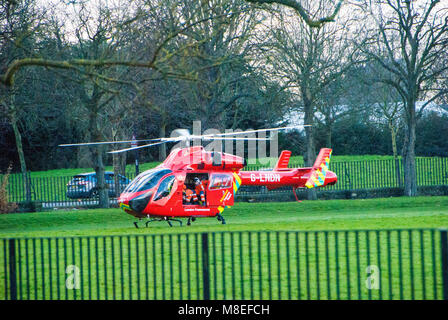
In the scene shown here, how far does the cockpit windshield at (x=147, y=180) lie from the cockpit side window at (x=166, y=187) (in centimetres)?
19

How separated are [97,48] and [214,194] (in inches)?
308

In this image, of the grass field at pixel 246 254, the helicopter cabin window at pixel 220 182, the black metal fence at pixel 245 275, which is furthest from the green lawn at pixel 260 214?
the black metal fence at pixel 245 275

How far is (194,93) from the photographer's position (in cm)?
2645

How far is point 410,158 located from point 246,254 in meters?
19.0

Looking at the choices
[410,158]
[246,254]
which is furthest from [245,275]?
[410,158]

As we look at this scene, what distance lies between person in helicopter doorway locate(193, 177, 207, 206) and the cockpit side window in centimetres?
115

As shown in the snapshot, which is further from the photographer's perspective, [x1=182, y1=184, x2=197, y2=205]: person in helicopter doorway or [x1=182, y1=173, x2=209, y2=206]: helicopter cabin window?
[x1=182, y1=173, x2=209, y2=206]: helicopter cabin window

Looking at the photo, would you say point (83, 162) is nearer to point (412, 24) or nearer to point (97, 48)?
point (97, 48)

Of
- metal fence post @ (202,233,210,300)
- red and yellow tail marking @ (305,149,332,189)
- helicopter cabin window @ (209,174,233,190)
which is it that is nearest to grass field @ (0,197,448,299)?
metal fence post @ (202,233,210,300)

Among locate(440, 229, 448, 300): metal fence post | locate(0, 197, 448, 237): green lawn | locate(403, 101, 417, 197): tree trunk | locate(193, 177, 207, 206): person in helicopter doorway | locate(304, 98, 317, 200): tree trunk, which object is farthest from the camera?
locate(304, 98, 317, 200): tree trunk

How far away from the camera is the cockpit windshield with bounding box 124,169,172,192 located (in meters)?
18.8

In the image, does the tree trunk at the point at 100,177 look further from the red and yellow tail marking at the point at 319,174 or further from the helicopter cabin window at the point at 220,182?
the red and yellow tail marking at the point at 319,174

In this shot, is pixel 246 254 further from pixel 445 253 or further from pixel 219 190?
pixel 219 190

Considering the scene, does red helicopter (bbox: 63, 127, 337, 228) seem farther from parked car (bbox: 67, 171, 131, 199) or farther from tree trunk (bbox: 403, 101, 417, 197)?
parked car (bbox: 67, 171, 131, 199)
